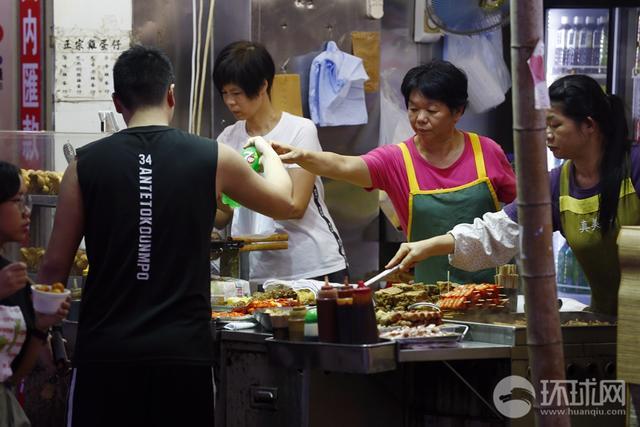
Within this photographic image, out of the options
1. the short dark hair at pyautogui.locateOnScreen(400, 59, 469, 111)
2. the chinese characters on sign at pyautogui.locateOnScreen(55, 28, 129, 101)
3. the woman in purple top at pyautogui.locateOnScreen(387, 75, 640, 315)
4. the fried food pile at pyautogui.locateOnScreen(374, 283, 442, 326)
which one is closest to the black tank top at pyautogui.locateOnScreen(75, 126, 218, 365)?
the fried food pile at pyautogui.locateOnScreen(374, 283, 442, 326)

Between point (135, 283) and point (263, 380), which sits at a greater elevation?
point (135, 283)

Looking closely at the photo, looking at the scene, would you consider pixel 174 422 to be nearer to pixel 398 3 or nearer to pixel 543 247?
pixel 543 247

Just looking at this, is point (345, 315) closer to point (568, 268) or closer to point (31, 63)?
point (31, 63)

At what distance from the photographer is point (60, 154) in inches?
214

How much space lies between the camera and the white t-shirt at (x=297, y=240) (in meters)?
5.46

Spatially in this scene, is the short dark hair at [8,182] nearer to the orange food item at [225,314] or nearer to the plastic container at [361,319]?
the orange food item at [225,314]

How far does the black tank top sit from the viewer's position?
3.37m

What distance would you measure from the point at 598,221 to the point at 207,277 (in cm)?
157

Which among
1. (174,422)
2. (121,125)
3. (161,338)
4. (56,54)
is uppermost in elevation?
(56,54)

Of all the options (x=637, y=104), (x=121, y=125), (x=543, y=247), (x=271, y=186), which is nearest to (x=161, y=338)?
(x=271, y=186)

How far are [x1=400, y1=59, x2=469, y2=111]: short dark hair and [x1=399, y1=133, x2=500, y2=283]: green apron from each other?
0.27m

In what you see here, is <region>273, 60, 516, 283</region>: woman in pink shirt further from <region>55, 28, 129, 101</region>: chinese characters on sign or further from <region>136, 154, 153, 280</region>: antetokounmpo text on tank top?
<region>55, 28, 129, 101</region>: chinese characters on sign

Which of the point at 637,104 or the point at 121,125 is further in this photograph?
the point at 637,104

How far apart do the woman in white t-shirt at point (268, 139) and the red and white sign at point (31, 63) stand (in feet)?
4.87
